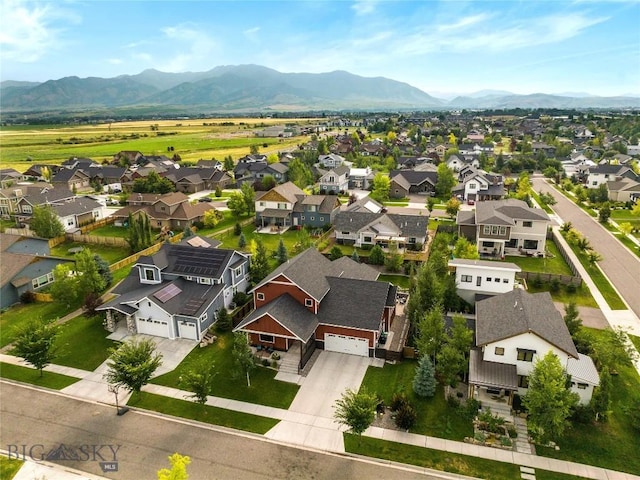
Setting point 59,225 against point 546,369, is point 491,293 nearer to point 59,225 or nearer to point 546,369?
point 546,369

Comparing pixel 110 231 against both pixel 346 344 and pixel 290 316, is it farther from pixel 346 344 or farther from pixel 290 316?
pixel 346 344

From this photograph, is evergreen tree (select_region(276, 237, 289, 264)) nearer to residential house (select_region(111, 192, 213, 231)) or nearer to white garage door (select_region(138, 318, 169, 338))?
white garage door (select_region(138, 318, 169, 338))

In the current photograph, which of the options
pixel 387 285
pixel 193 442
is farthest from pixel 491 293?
pixel 193 442

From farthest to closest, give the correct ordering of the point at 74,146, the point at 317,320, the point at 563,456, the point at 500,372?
the point at 74,146 → the point at 317,320 → the point at 500,372 → the point at 563,456

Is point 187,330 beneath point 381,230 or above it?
beneath

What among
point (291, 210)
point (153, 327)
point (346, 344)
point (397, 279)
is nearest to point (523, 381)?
Result: point (346, 344)

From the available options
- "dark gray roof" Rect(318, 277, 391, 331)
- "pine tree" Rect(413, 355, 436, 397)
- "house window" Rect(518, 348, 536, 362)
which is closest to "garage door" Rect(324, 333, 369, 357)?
"dark gray roof" Rect(318, 277, 391, 331)

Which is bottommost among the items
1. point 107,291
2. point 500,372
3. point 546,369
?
point 107,291
